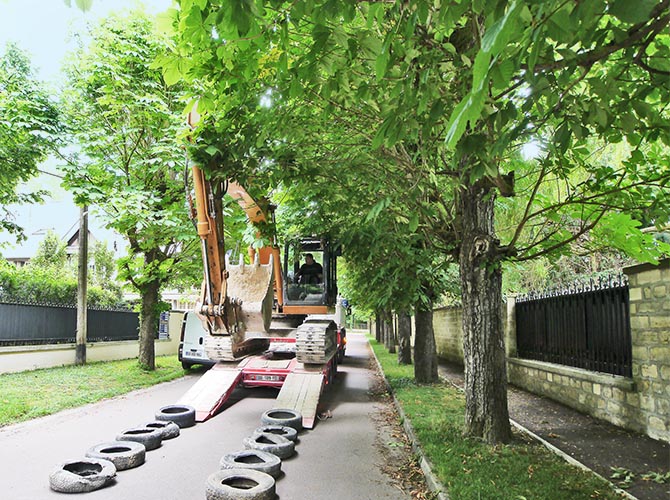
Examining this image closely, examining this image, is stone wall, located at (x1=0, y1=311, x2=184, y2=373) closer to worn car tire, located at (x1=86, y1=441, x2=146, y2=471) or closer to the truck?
the truck

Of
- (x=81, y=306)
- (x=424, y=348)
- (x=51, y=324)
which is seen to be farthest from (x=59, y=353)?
(x=424, y=348)

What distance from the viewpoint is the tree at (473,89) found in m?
2.07

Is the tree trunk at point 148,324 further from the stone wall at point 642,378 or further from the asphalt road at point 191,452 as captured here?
the stone wall at point 642,378

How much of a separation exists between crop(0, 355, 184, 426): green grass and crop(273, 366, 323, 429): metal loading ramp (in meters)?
4.22

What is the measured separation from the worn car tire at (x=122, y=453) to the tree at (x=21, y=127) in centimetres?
730

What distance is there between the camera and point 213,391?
9.30m

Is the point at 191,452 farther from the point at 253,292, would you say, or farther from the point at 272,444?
the point at 253,292

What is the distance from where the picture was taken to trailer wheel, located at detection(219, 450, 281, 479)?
17.6 ft

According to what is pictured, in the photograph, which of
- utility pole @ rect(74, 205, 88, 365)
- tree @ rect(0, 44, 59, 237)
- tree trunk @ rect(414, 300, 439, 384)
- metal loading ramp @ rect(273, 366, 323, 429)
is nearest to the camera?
metal loading ramp @ rect(273, 366, 323, 429)

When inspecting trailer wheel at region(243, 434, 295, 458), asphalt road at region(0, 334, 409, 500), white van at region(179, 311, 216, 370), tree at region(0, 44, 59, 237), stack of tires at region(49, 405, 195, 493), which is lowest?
asphalt road at region(0, 334, 409, 500)

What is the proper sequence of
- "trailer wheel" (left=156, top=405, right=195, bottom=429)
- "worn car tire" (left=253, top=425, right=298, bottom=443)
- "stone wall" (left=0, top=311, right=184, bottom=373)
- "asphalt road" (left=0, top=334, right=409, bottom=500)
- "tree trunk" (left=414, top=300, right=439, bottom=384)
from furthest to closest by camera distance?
1. "stone wall" (left=0, top=311, right=184, bottom=373)
2. "tree trunk" (left=414, top=300, right=439, bottom=384)
3. "trailer wheel" (left=156, top=405, right=195, bottom=429)
4. "worn car tire" (left=253, top=425, right=298, bottom=443)
5. "asphalt road" (left=0, top=334, right=409, bottom=500)

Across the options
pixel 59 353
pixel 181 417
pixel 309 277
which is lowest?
pixel 181 417

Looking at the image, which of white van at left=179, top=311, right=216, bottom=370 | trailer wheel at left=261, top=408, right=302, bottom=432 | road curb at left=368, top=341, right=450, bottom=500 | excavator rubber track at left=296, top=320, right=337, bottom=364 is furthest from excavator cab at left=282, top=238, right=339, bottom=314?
white van at left=179, top=311, right=216, bottom=370

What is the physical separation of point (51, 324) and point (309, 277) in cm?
961
